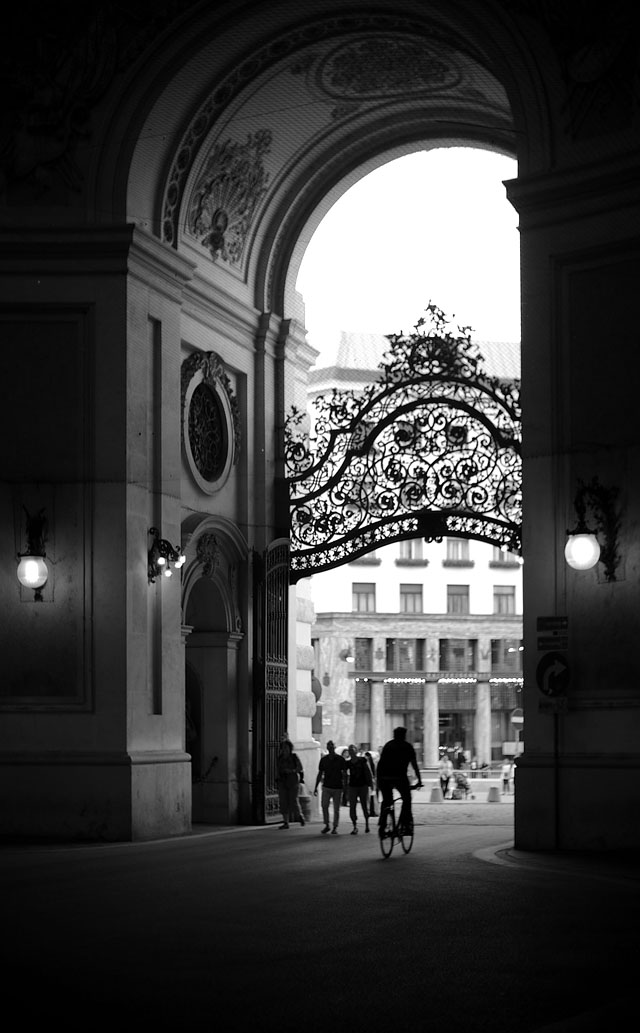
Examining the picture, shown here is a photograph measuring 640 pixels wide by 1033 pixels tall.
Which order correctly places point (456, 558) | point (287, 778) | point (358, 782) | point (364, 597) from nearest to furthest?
point (287, 778) < point (358, 782) < point (364, 597) < point (456, 558)

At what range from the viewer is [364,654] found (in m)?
84.9

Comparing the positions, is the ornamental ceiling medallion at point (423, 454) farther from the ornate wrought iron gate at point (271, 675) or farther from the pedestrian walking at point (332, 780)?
the pedestrian walking at point (332, 780)

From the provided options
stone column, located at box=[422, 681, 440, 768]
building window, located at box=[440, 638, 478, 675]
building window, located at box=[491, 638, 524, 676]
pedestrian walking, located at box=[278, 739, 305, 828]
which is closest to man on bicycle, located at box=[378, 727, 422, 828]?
pedestrian walking, located at box=[278, 739, 305, 828]

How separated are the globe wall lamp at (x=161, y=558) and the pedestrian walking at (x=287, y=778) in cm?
451

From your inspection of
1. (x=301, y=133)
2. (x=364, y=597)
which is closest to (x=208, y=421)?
(x=301, y=133)

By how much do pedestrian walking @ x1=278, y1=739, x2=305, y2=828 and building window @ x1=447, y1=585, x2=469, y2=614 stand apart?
203ft
